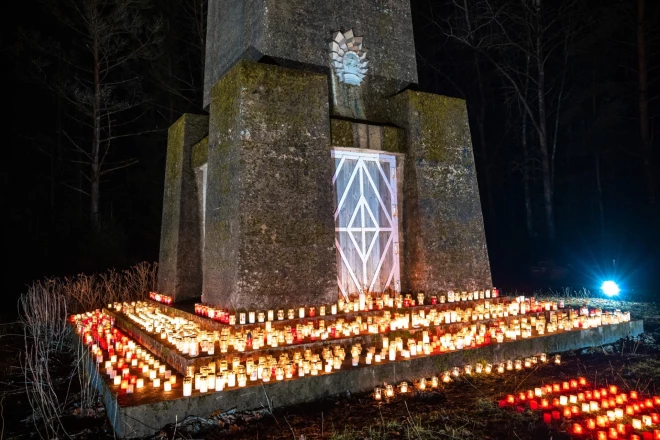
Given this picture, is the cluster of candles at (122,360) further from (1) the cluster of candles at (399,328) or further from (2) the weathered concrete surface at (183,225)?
(2) the weathered concrete surface at (183,225)

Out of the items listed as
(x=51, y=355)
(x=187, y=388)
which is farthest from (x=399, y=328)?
(x=51, y=355)

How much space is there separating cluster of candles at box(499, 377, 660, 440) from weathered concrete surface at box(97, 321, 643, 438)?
2.75 feet

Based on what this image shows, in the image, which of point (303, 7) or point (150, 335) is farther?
point (303, 7)

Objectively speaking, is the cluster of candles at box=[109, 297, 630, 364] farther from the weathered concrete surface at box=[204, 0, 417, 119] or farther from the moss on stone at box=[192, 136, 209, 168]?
the weathered concrete surface at box=[204, 0, 417, 119]

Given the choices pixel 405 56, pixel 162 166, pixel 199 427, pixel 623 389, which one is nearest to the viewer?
pixel 199 427

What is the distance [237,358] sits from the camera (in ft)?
13.9

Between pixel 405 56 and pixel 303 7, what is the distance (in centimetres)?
193

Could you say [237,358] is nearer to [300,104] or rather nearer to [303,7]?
[300,104]

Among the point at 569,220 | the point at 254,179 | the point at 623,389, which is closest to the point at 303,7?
the point at 254,179

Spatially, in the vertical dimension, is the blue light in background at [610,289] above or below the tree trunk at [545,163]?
below

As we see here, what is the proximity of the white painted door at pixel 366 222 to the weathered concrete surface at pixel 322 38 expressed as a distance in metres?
0.90

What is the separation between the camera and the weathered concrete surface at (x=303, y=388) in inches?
132

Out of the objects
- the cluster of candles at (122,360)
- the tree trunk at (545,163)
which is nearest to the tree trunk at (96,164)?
the cluster of candles at (122,360)

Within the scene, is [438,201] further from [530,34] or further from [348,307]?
[530,34]
